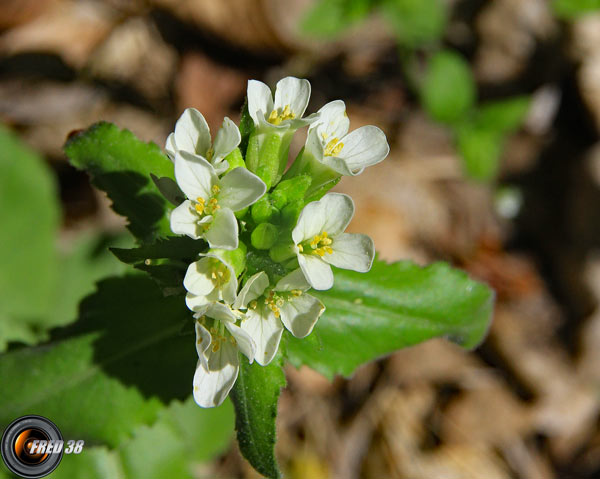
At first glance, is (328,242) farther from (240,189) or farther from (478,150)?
(478,150)

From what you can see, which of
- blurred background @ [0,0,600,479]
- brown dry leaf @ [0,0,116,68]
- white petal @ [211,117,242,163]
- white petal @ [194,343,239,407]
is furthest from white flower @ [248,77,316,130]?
brown dry leaf @ [0,0,116,68]

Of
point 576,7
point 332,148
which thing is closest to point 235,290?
point 332,148

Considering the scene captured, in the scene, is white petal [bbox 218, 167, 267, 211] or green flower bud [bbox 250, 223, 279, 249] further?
green flower bud [bbox 250, 223, 279, 249]

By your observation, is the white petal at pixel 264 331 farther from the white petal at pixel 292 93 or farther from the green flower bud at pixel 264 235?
the white petal at pixel 292 93

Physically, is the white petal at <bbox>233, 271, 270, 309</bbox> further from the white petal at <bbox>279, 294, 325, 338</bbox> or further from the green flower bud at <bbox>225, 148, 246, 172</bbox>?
the green flower bud at <bbox>225, 148, 246, 172</bbox>

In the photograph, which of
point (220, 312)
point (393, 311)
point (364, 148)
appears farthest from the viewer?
point (393, 311)
